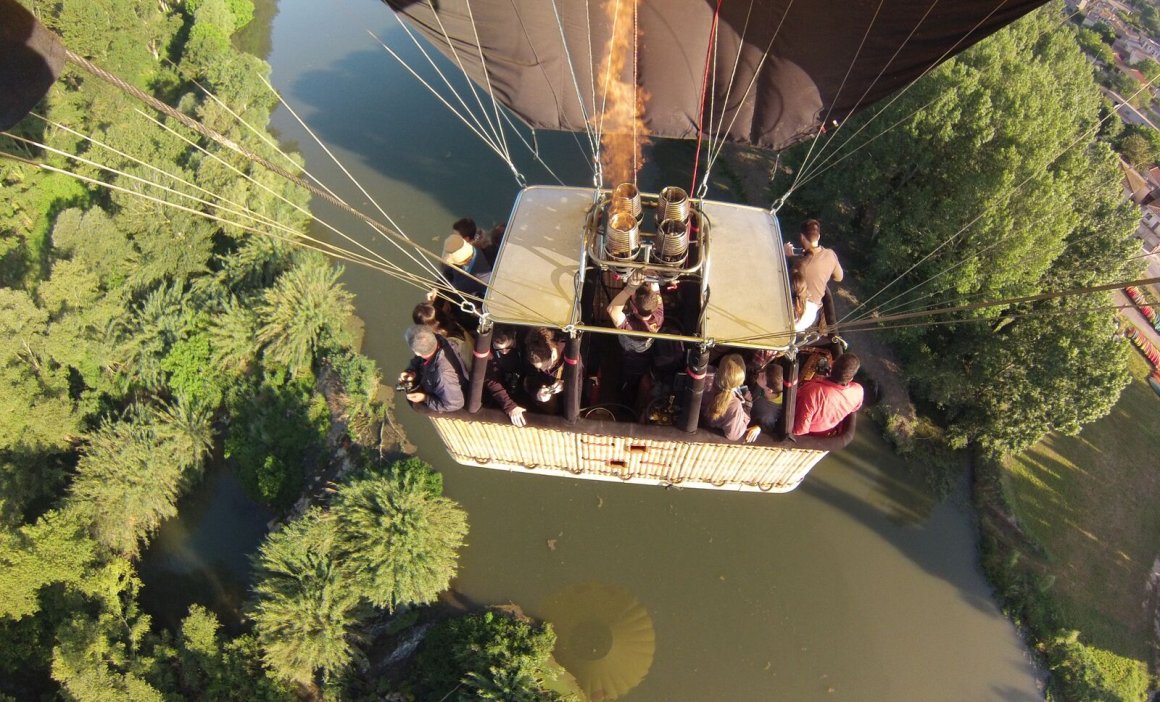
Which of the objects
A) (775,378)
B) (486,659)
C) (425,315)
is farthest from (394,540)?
(775,378)

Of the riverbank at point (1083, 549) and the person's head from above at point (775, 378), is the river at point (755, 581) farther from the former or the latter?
the person's head from above at point (775, 378)

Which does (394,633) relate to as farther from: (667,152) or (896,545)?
(667,152)

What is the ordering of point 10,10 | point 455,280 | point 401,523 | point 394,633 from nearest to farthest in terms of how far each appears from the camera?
point 10,10, point 455,280, point 401,523, point 394,633

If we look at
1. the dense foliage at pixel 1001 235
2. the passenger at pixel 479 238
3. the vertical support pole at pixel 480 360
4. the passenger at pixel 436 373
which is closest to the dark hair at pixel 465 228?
the passenger at pixel 479 238

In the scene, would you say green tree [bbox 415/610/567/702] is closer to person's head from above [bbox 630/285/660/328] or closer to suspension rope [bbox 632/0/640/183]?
person's head from above [bbox 630/285/660/328]

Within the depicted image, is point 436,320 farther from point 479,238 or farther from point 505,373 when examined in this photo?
point 479,238

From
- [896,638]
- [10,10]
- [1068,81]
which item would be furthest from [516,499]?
[1068,81]

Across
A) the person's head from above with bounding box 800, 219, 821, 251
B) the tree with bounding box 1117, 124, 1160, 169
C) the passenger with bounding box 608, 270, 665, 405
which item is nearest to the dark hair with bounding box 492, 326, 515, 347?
the passenger with bounding box 608, 270, 665, 405
